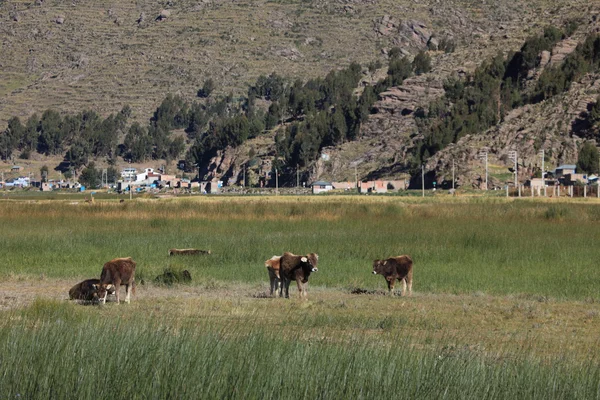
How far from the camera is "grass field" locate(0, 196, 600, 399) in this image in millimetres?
9000

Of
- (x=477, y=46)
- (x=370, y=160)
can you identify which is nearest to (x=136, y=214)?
(x=370, y=160)

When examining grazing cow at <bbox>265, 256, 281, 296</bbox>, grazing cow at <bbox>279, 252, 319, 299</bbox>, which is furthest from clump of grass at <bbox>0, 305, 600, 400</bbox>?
grazing cow at <bbox>265, 256, 281, 296</bbox>

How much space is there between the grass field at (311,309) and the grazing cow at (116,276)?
0.68 metres

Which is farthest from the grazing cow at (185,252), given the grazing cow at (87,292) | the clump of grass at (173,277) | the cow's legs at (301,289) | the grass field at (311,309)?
the cow's legs at (301,289)

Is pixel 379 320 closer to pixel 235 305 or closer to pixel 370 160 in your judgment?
pixel 235 305

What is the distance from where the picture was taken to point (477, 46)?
195m

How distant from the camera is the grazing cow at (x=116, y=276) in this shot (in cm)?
2012

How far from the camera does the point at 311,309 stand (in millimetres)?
19812

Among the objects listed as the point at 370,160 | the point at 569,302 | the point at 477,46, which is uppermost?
the point at 477,46

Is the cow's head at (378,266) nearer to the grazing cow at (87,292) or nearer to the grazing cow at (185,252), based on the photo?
the grazing cow at (87,292)

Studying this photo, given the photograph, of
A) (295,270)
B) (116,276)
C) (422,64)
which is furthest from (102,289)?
(422,64)

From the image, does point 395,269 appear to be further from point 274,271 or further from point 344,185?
point 344,185

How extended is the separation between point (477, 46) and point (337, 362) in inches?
7575

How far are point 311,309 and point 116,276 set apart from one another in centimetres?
452
